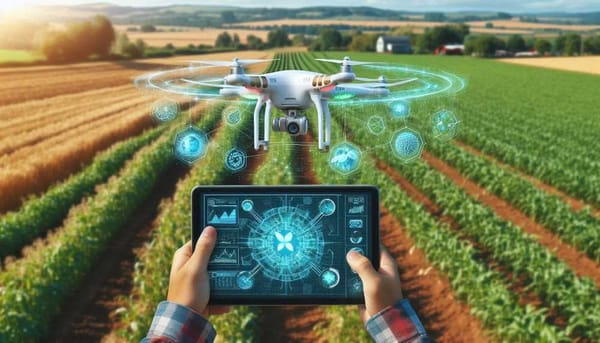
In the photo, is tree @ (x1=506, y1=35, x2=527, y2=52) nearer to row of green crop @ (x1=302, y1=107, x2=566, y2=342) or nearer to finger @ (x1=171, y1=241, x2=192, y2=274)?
row of green crop @ (x1=302, y1=107, x2=566, y2=342)

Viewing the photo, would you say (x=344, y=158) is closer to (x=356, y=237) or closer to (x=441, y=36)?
(x=356, y=237)

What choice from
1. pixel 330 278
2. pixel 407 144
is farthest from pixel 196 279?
pixel 407 144

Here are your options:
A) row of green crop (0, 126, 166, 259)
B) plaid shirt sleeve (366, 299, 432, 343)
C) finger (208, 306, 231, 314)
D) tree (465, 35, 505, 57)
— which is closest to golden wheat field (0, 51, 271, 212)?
row of green crop (0, 126, 166, 259)

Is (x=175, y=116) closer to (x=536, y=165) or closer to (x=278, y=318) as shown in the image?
(x=278, y=318)

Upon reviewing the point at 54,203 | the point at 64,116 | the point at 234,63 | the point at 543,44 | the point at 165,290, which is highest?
the point at 543,44

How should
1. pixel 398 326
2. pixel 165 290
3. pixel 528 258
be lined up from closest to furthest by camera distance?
pixel 398 326 → pixel 165 290 → pixel 528 258

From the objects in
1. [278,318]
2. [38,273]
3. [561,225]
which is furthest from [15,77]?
[561,225]
